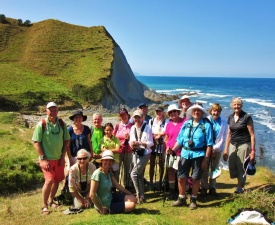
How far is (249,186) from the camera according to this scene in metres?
8.07

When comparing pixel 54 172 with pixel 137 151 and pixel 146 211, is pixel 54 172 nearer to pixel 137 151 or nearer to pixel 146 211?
pixel 137 151

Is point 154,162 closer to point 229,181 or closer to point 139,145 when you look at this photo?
point 139,145

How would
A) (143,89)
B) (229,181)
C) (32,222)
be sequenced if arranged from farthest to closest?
(143,89), (229,181), (32,222)

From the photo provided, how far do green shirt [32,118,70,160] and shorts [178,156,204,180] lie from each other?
8.23ft

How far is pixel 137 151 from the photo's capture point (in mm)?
6512

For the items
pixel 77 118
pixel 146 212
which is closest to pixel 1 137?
pixel 77 118

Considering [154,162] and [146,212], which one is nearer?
[146,212]

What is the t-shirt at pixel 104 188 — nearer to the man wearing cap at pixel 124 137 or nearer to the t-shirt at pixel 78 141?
the t-shirt at pixel 78 141

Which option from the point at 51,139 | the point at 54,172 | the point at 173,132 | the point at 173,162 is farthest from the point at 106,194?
the point at 173,132

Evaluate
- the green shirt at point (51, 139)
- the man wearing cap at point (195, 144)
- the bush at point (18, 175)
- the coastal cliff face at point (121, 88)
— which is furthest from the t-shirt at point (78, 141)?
the coastal cliff face at point (121, 88)

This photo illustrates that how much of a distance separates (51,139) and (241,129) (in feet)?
13.2

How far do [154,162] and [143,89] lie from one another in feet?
172

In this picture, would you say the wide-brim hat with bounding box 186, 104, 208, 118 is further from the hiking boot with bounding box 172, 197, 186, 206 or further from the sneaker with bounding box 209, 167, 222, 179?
the hiking boot with bounding box 172, 197, 186, 206

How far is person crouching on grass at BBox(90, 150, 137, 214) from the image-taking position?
18.4 feet
